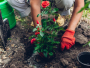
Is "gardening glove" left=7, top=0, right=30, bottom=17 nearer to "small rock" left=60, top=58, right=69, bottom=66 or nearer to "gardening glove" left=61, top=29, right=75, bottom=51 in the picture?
"gardening glove" left=61, top=29, right=75, bottom=51

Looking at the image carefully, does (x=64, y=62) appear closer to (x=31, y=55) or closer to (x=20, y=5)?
(x=31, y=55)

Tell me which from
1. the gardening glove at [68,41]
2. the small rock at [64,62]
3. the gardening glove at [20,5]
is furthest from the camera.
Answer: the gardening glove at [20,5]

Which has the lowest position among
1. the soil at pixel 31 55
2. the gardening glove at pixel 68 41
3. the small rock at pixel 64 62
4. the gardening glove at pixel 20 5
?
the soil at pixel 31 55

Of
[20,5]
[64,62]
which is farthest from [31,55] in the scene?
[20,5]


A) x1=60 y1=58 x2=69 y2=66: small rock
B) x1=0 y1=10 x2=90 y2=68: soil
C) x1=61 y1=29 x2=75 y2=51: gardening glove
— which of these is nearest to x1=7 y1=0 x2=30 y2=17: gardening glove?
x1=0 y1=10 x2=90 y2=68: soil

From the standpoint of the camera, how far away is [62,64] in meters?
1.70

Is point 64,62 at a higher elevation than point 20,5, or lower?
lower

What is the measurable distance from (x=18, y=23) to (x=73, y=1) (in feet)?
4.70

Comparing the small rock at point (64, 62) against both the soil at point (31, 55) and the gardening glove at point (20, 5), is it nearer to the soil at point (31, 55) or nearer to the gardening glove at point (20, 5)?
the soil at point (31, 55)

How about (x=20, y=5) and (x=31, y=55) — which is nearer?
(x=31, y=55)

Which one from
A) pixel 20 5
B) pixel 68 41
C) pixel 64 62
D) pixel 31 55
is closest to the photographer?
pixel 64 62

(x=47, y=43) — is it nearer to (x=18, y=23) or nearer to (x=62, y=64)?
(x=62, y=64)

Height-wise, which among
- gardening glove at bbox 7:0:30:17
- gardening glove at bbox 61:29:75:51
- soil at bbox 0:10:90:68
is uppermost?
gardening glove at bbox 7:0:30:17

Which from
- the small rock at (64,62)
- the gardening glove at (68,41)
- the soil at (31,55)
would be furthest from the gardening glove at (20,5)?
the small rock at (64,62)
